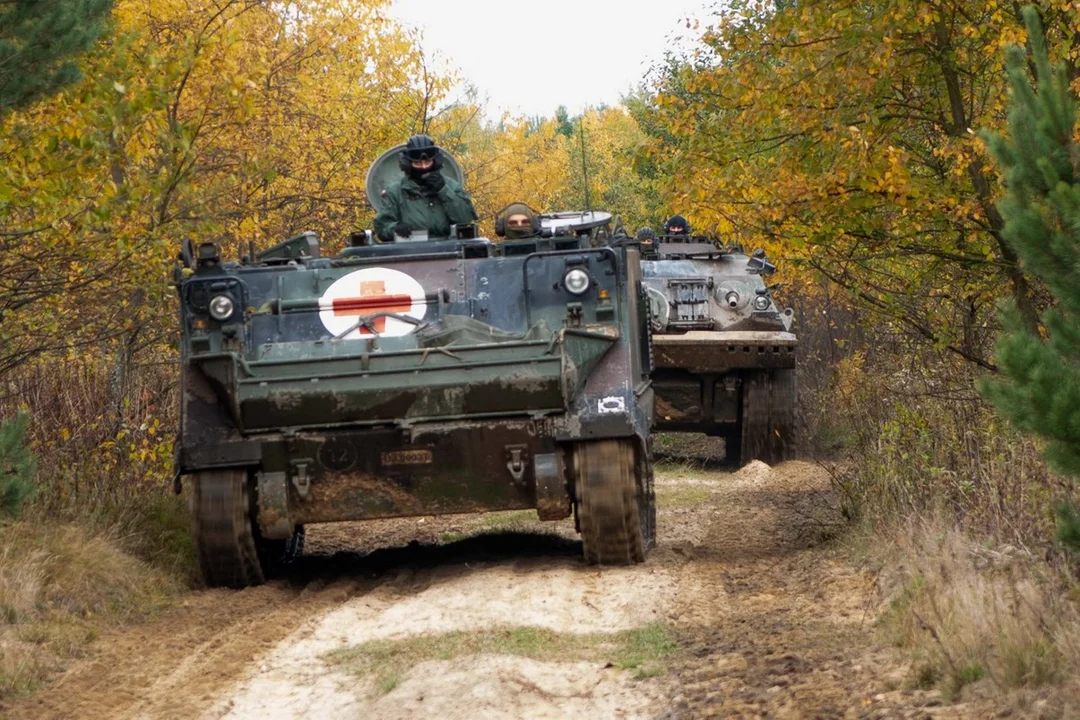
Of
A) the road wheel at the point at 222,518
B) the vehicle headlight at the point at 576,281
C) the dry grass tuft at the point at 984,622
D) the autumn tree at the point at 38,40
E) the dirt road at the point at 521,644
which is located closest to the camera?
the dry grass tuft at the point at 984,622

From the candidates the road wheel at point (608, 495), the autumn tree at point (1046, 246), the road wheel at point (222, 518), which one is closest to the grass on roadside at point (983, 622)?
the autumn tree at point (1046, 246)

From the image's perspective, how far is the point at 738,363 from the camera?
1555 centimetres

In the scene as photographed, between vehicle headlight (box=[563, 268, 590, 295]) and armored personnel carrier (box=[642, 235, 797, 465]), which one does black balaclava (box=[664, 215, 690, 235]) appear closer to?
armored personnel carrier (box=[642, 235, 797, 465])

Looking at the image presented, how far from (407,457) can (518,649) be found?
82.6 inches

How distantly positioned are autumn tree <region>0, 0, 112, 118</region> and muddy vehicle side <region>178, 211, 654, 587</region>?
1.71 meters

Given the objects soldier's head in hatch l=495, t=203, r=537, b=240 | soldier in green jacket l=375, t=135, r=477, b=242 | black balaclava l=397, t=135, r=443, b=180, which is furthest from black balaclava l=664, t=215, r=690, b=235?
soldier's head in hatch l=495, t=203, r=537, b=240

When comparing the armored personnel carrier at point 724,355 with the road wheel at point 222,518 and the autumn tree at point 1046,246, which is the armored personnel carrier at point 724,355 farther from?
the autumn tree at point 1046,246

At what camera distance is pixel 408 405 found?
8508mm

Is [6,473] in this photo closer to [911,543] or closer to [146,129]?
[146,129]

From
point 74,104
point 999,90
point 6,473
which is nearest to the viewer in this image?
point 6,473

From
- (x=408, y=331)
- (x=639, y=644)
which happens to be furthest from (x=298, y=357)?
(x=639, y=644)

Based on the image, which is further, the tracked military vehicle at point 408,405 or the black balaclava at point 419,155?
the black balaclava at point 419,155

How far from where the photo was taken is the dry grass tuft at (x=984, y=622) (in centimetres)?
520

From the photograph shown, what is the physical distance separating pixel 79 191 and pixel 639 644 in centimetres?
422
